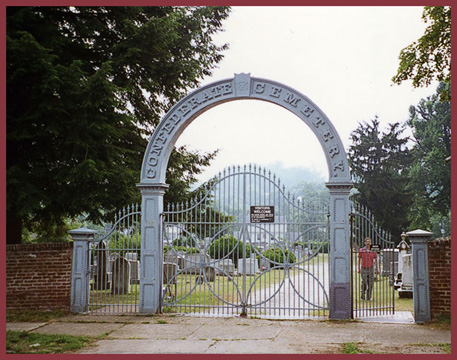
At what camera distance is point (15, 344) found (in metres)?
8.40

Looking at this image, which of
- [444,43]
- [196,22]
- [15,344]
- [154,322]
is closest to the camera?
[15,344]

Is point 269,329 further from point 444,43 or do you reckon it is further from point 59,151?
Answer: point 444,43

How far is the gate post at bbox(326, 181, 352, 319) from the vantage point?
1027cm

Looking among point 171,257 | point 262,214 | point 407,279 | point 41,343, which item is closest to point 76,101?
point 262,214

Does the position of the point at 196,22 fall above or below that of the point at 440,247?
above

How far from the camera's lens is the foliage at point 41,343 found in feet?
26.1

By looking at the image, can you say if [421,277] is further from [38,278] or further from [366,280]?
[38,278]

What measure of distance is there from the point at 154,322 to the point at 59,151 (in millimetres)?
5767

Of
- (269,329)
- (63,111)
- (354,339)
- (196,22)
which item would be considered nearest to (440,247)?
(354,339)

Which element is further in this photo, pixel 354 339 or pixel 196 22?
pixel 196 22

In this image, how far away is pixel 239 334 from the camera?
8.98m

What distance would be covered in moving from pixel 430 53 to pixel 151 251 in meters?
10.5

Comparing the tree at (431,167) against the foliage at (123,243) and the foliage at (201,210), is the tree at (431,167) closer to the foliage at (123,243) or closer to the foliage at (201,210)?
the foliage at (201,210)

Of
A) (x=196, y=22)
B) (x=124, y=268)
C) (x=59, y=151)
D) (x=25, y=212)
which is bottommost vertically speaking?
(x=124, y=268)
